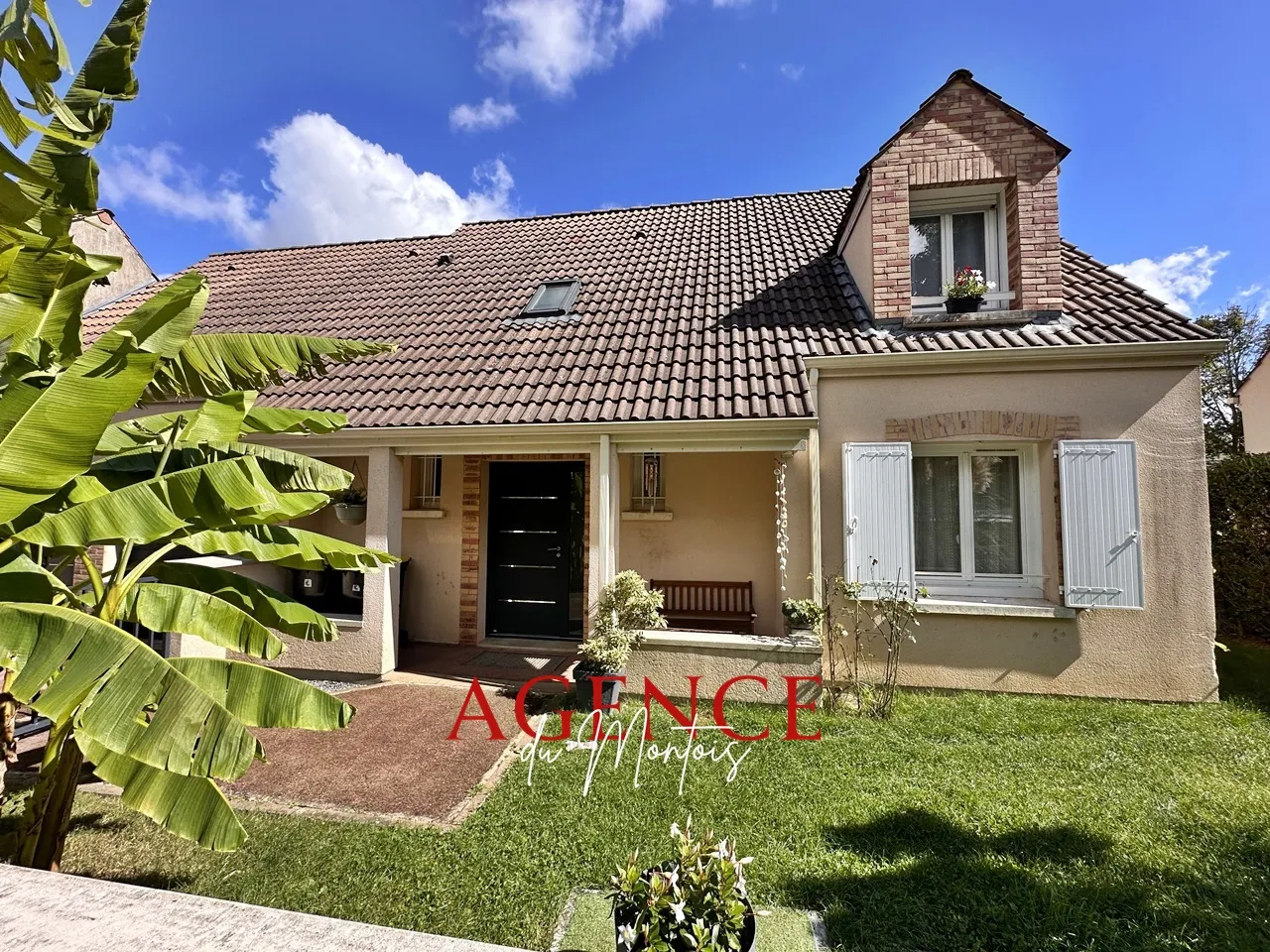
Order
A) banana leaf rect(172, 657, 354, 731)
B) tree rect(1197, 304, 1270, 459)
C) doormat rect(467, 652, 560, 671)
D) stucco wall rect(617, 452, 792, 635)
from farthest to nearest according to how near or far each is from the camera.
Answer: tree rect(1197, 304, 1270, 459) → stucco wall rect(617, 452, 792, 635) → doormat rect(467, 652, 560, 671) → banana leaf rect(172, 657, 354, 731)

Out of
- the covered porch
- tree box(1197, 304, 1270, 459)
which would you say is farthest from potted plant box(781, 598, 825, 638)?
tree box(1197, 304, 1270, 459)

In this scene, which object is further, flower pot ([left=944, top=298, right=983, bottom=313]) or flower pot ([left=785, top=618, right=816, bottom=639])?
flower pot ([left=944, top=298, right=983, bottom=313])

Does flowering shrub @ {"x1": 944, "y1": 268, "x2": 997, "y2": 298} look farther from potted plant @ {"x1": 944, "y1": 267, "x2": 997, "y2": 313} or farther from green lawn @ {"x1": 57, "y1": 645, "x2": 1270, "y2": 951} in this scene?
green lawn @ {"x1": 57, "y1": 645, "x2": 1270, "y2": 951}

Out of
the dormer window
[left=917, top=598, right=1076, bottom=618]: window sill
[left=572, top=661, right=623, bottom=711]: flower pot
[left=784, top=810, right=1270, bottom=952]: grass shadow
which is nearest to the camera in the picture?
[left=784, top=810, right=1270, bottom=952]: grass shadow

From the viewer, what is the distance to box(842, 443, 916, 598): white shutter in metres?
6.43

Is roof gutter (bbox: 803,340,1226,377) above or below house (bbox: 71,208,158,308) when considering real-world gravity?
below

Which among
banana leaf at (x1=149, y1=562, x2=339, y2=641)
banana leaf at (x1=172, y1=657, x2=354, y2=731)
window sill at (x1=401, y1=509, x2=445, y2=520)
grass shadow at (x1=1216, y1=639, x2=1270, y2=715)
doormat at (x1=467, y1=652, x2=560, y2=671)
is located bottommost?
doormat at (x1=467, y1=652, x2=560, y2=671)

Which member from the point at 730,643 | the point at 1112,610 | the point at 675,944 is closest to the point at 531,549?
the point at 730,643

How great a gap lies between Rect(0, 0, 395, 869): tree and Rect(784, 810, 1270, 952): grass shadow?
3145mm

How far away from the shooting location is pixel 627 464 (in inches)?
342

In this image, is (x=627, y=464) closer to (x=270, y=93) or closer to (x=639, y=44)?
(x=639, y=44)

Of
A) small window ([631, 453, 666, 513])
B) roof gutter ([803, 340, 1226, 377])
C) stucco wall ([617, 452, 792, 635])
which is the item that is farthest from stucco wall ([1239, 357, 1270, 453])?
small window ([631, 453, 666, 513])

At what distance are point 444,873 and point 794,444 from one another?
17.5ft

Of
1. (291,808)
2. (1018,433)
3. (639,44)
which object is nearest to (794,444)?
(1018,433)
